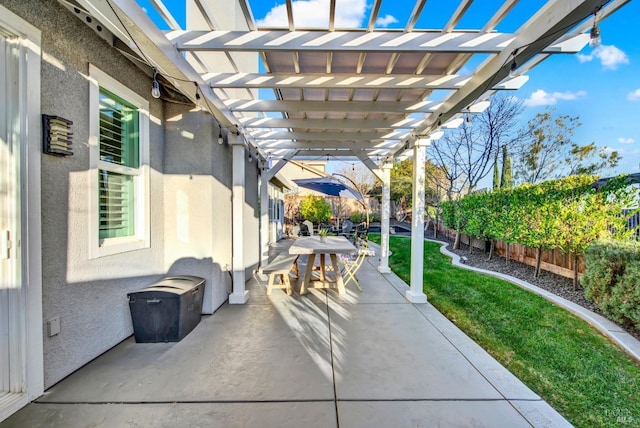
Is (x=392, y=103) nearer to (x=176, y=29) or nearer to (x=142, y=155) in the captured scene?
(x=176, y=29)

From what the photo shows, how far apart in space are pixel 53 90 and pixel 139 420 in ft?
9.34

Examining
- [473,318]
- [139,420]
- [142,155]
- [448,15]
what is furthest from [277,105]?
[473,318]

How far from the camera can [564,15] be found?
2174mm

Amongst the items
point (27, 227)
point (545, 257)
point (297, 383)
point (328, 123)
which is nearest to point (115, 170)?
point (27, 227)

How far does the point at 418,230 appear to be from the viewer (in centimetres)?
514

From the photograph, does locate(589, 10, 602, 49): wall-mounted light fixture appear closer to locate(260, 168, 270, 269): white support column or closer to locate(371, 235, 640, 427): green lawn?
locate(371, 235, 640, 427): green lawn

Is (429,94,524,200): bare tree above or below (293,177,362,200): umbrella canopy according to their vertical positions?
above

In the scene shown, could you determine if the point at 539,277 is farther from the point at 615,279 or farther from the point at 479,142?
the point at 479,142

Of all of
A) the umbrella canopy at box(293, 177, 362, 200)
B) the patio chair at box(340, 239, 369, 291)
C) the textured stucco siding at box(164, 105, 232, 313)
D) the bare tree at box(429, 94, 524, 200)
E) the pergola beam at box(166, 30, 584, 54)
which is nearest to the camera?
the pergola beam at box(166, 30, 584, 54)

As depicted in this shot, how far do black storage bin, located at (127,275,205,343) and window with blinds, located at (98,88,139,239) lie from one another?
0.82m

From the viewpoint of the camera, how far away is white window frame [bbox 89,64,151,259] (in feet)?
9.52

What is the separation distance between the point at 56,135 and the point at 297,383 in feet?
10.0

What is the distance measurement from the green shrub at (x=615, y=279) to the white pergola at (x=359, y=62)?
2339 millimetres

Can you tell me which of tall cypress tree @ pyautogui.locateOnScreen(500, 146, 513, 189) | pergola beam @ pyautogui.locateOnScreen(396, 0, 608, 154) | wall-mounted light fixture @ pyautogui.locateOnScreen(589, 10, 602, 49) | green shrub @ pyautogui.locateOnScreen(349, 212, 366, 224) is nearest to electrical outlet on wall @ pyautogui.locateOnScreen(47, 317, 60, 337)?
pergola beam @ pyautogui.locateOnScreen(396, 0, 608, 154)
